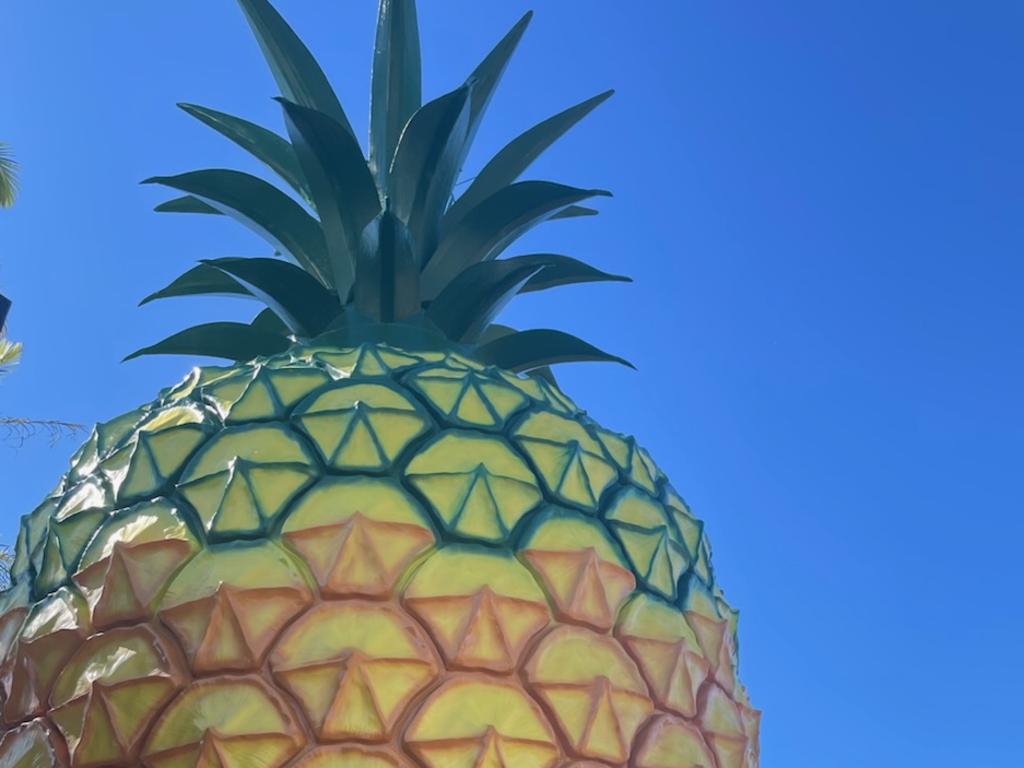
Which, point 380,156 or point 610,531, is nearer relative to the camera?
point 610,531

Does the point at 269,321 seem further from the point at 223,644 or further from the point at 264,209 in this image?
the point at 223,644

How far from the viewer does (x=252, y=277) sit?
252 centimetres

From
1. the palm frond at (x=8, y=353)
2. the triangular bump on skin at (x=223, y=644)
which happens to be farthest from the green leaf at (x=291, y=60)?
the palm frond at (x=8, y=353)

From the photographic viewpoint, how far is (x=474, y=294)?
2.56 metres

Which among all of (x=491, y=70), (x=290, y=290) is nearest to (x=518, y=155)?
(x=491, y=70)

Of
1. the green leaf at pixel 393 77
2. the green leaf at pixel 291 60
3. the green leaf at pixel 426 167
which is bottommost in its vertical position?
the green leaf at pixel 426 167

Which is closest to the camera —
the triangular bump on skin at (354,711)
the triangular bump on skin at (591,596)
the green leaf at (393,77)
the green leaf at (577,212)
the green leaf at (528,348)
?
the triangular bump on skin at (354,711)

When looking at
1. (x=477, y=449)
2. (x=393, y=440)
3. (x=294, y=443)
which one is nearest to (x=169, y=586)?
(x=294, y=443)

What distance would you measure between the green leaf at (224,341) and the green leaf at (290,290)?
17cm

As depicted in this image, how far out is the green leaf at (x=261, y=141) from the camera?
9.78ft

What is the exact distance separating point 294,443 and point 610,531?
2.07 ft

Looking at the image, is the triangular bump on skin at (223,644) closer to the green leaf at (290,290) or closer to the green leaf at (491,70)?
the green leaf at (290,290)

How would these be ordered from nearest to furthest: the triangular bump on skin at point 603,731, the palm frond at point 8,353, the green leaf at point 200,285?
the triangular bump on skin at point 603,731
the green leaf at point 200,285
the palm frond at point 8,353

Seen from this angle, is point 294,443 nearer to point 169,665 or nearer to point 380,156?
point 169,665
